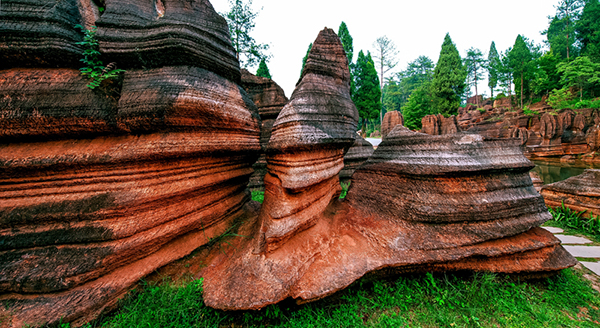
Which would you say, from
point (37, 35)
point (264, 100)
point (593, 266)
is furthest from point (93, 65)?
point (593, 266)

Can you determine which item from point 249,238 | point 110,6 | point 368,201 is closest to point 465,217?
point 368,201

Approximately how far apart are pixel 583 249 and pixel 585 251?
0.08m

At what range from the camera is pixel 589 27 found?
74.1ft

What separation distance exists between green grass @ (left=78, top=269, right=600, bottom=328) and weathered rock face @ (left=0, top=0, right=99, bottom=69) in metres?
2.20

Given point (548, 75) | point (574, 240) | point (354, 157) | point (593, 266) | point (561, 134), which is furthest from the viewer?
point (548, 75)

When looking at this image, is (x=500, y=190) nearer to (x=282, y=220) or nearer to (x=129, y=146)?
(x=282, y=220)

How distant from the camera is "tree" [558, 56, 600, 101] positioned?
57.8 feet

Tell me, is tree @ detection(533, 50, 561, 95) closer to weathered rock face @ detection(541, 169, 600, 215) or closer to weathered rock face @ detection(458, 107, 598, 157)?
weathered rock face @ detection(458, 107, 598, 157)

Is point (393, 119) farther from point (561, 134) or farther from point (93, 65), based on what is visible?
point (93, 65)

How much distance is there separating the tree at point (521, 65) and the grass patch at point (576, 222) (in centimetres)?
3197

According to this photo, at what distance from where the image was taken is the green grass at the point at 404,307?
1525mm

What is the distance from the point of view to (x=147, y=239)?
1.69 meters

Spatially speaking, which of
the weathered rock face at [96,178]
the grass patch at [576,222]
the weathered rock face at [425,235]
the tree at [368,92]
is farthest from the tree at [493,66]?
the weathered rock face at [96,178]

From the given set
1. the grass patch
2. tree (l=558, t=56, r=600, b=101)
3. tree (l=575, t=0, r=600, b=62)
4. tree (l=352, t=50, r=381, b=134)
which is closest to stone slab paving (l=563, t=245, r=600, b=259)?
the grass patch
